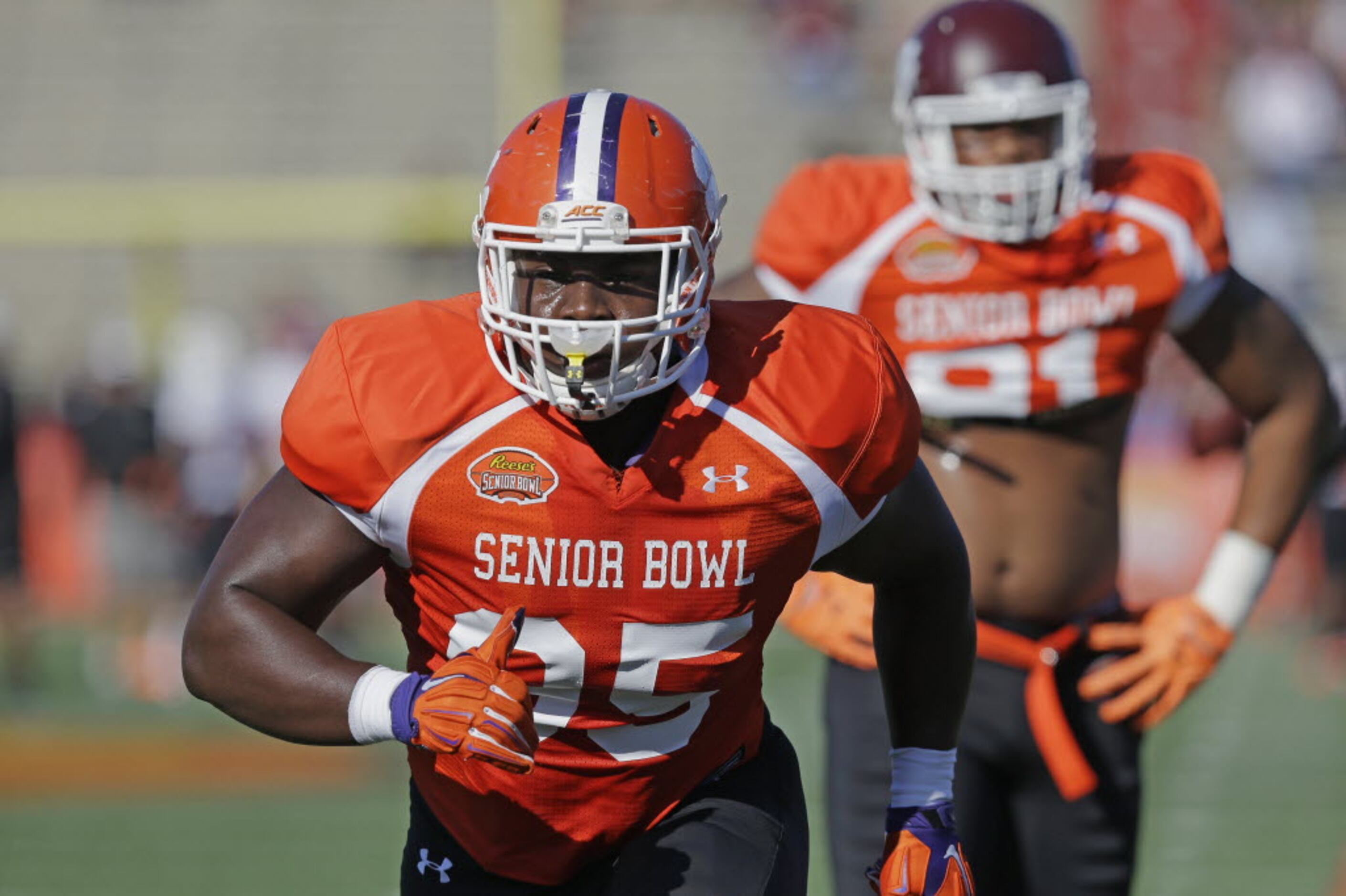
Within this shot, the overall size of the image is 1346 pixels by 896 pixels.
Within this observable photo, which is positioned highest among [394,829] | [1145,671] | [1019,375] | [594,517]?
[594,517]

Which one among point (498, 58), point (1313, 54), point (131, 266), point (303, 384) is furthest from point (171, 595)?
point (303, 384)

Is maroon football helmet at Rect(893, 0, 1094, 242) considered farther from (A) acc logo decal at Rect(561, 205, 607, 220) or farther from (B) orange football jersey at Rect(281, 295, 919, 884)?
(A) acc logo decal at Rect(561, 205, 607, 220)

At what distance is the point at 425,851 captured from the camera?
2584 mm

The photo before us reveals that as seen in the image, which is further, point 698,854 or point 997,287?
point 997,287

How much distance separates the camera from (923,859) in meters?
2.69

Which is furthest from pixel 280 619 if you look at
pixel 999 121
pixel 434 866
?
pixel 999 121

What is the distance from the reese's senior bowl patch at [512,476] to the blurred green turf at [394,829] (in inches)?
119

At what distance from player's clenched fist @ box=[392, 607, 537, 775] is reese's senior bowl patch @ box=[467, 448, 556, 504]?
0.16 m

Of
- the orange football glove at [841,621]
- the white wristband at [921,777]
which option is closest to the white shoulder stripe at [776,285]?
the orange football glove at [841,621]

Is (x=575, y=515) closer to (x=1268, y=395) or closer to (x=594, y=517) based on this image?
(x=594, y=517)

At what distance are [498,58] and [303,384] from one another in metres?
11.2

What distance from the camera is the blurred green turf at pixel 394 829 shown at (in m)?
5.43

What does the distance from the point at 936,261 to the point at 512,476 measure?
132 centimetres

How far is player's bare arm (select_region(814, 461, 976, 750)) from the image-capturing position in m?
2.60
